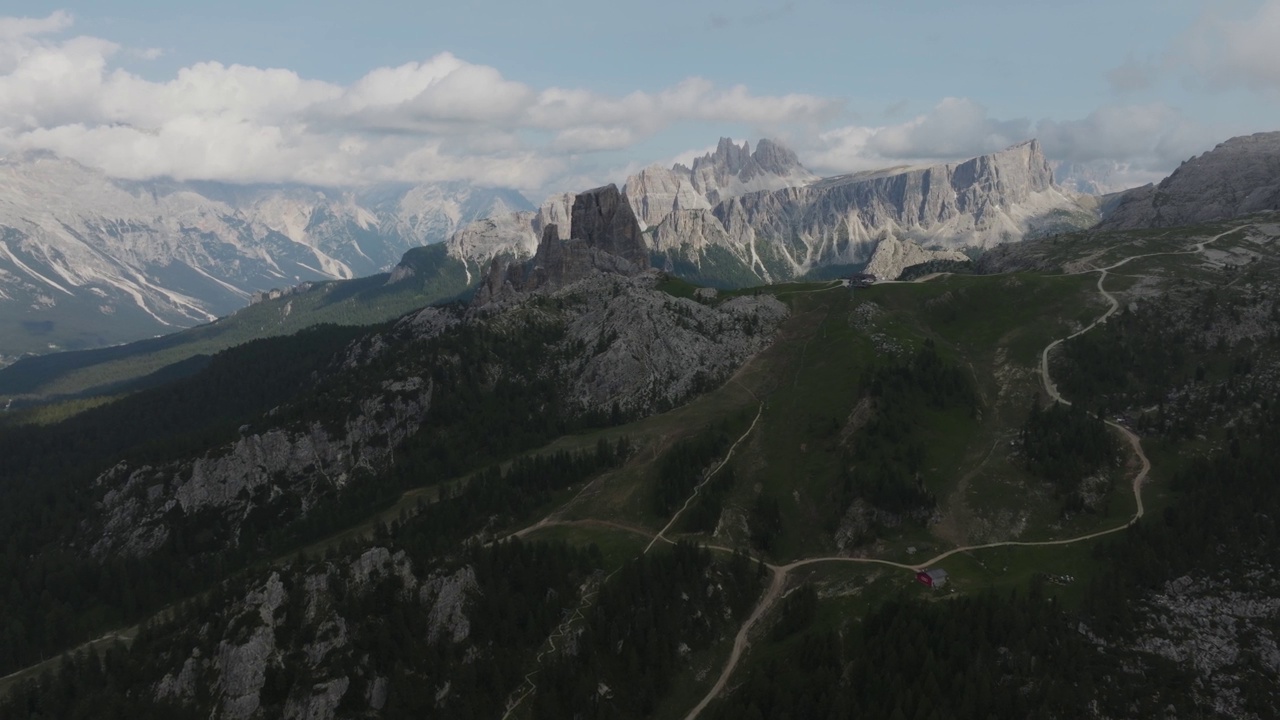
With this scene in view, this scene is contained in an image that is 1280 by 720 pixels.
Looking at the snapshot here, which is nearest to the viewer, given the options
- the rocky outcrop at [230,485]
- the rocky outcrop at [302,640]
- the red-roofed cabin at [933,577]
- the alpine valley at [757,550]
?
the alpine valley at [757,550]

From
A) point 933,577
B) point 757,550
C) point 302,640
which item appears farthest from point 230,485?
point 933,577

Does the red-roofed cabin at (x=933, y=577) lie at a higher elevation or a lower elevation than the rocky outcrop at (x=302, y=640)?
lower

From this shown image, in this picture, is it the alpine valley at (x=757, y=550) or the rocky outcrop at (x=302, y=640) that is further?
the rocky outcrop at (x=302, y=640)

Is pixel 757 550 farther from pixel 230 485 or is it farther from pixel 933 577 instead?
pixel 230 485

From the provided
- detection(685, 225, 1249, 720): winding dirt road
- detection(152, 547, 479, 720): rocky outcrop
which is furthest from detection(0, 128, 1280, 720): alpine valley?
detection(685, 225, 1249, 720): winding dirt road

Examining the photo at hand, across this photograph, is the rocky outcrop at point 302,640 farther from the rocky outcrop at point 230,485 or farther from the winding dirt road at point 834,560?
the rocky outcrop at point 230,485

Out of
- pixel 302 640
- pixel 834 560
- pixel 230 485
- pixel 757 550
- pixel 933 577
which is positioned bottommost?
pixel 834 560

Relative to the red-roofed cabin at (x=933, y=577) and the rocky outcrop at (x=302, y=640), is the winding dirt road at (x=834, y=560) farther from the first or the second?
the rocky outcrop at (x=302, y=640)

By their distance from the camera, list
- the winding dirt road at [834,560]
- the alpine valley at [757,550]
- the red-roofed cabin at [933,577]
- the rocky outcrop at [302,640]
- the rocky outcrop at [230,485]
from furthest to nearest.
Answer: the rocky outcrop at [230,485] → the red-roofed cabin at [933,577] → the winding dirt road at [834,560] → the rocky outcrop at [302,640] → the alpine valley at [757,550]

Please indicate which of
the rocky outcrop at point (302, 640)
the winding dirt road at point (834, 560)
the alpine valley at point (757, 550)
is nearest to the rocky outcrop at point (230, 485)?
the alpine valley at point (757, 550)

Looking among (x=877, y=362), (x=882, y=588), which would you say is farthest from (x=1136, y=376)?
(x=882, y=588)

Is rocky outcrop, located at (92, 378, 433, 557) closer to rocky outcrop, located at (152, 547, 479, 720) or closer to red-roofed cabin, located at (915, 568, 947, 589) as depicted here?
rocky outcrop, located at (152, 547, 479, 720)
